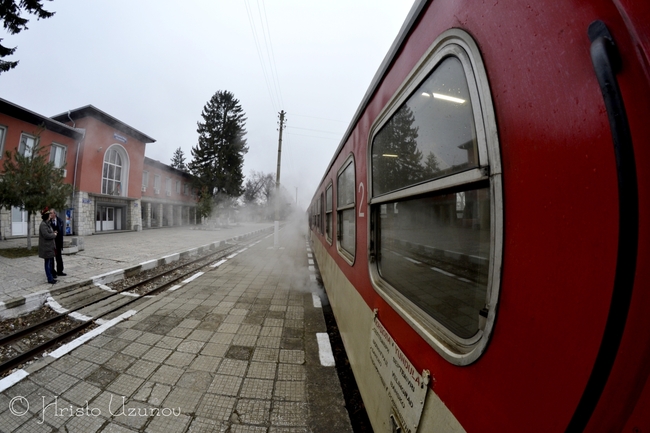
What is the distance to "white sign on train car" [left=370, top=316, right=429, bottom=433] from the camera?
3.74ft

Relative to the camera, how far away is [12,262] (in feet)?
23.5

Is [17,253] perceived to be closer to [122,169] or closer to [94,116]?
[94,116]

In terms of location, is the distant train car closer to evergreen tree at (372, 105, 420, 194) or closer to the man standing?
evergreen tree at (372, 105, 420, 194)

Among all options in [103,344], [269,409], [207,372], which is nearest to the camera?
[269,409]

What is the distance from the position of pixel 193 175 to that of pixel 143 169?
743 centimetres

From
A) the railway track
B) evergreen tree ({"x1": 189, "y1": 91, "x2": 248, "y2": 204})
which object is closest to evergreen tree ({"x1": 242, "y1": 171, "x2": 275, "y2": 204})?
evergreen tree ({"x1": 189, "y1": 91, "x2": 248, "y2": 204})

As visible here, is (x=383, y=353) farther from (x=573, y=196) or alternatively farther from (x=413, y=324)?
(x=573, y=196)

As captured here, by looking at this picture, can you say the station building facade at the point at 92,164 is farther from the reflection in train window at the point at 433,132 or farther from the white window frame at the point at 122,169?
the reflection in train window at the point at 433,132

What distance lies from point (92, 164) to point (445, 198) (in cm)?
2243

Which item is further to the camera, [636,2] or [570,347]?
[570,347]

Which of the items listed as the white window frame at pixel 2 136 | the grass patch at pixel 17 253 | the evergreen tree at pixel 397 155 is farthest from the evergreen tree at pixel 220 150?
the evergreen tree at pixel 397 155

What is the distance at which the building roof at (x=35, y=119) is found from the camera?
40.8 ft

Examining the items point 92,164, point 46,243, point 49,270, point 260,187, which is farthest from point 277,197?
point 260,187

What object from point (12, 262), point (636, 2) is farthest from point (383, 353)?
point (12, 262)
